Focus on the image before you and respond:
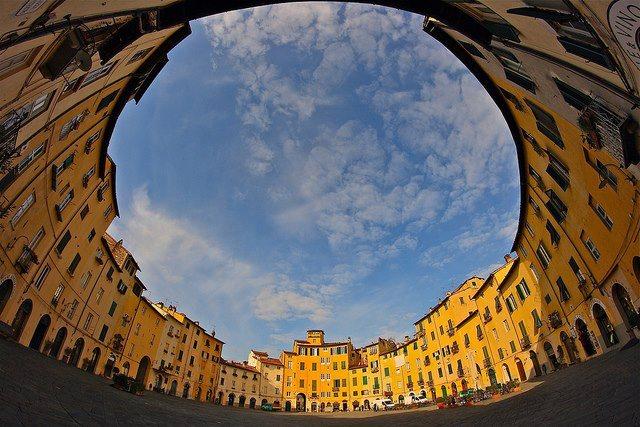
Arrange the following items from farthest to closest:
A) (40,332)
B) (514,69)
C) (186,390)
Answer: (186,390)
(40,332)
(514,69)

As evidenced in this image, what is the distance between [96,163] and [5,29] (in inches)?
699

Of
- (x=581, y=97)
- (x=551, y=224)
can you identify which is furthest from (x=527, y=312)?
(x=581, y=97)

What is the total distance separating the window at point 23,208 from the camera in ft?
51.8

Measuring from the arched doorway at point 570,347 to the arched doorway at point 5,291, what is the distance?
34.8 metres

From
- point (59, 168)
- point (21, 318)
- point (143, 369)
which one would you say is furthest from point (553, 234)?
point (143, 369)

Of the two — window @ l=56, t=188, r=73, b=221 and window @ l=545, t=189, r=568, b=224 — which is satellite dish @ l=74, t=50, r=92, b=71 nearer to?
window @ l=56, t=188, r=73, b=221

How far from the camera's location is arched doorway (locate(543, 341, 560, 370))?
2300 centimetres

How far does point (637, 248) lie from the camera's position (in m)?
13.3

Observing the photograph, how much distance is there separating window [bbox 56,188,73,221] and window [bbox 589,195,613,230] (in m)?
31.3

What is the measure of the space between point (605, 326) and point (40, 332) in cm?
3521

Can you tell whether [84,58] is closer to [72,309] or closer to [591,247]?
[72,309]

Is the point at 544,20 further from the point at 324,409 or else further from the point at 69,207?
the point at 324,409

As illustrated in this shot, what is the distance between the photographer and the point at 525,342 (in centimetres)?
2720

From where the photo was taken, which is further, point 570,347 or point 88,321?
point 88,321
